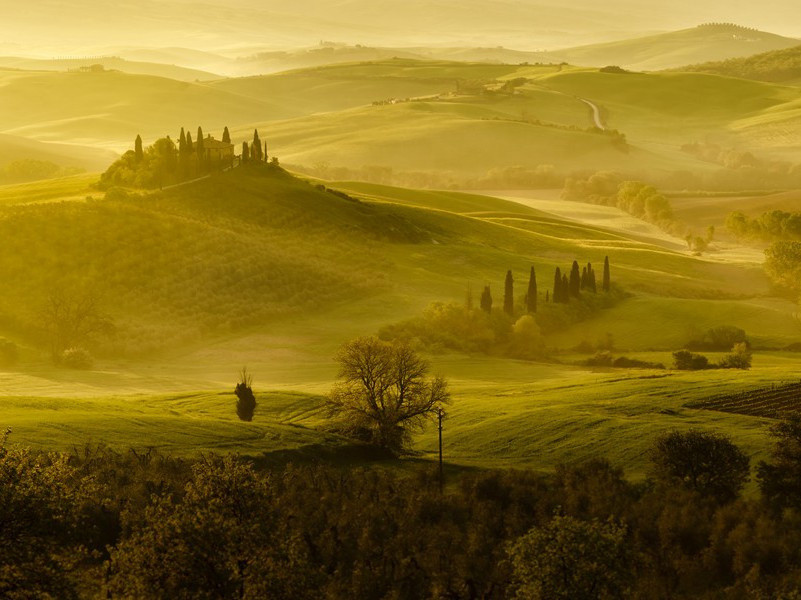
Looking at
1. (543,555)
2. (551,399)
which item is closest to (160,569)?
(543,555)

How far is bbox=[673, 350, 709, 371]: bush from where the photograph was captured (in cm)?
9712

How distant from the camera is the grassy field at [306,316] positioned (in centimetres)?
6906

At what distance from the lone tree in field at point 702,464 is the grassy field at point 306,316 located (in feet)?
11.7

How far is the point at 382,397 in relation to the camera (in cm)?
7375

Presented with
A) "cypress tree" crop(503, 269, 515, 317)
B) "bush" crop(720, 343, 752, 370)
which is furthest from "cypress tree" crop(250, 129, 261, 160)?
"bush" crop(720, 343, 752, 370)

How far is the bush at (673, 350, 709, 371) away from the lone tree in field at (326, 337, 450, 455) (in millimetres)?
28786

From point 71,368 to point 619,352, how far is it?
49.6 meters

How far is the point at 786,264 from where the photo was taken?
145125mm

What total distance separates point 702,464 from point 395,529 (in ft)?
57.2

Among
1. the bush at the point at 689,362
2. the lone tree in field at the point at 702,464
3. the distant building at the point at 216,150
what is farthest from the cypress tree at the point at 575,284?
the lone tree in field at the point at 702,464

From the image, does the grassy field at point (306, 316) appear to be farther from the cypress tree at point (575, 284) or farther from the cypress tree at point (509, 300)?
the cypress tree at point (509, 300)

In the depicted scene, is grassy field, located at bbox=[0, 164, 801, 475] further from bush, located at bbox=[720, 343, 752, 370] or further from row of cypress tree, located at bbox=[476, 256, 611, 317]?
row of cypress tree, located at bbox=[476, 256, 611, 317]

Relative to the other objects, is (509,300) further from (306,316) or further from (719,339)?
(719,339)

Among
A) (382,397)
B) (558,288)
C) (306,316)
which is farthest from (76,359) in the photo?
(558,288)
